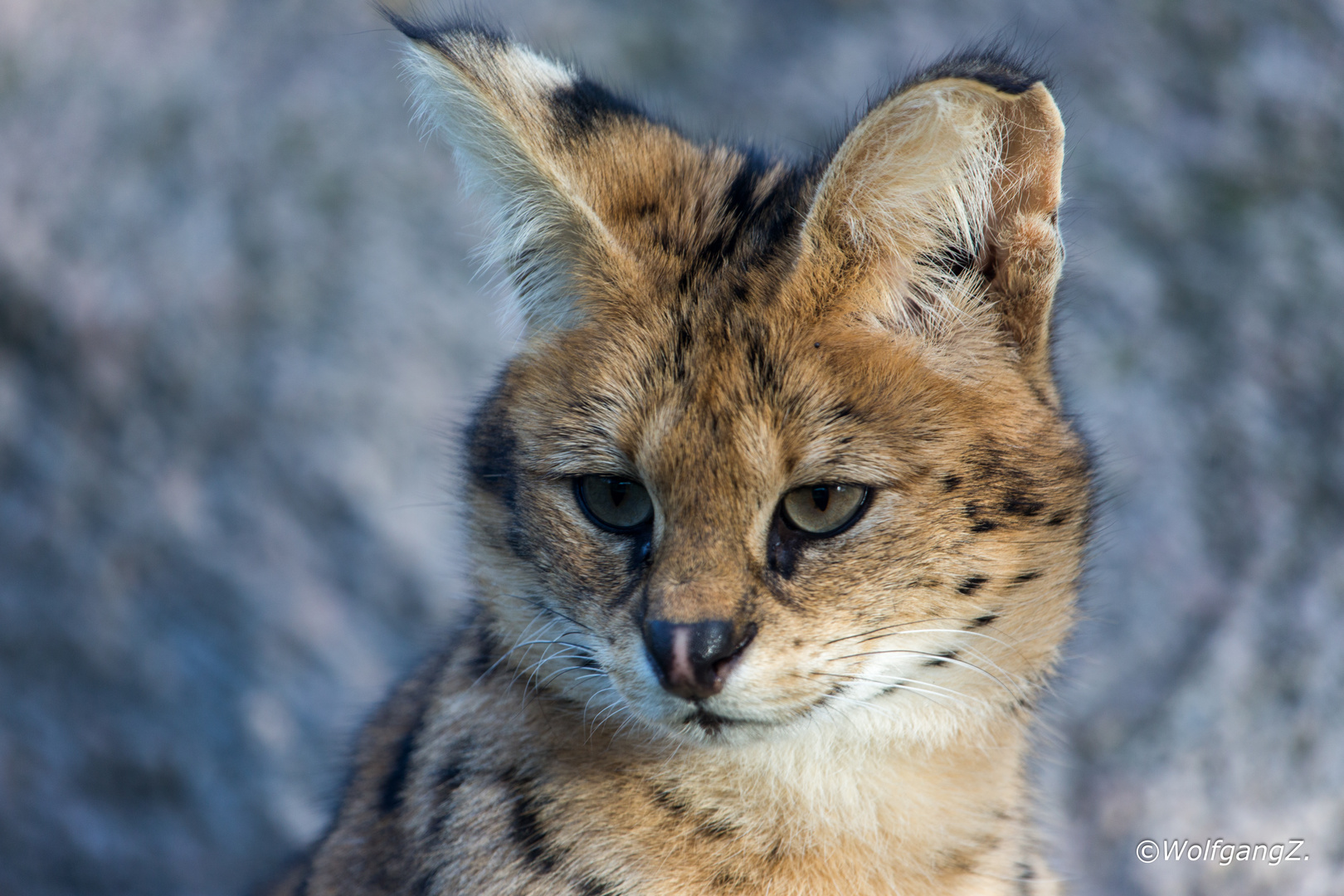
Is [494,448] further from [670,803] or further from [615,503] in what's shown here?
[670,803]

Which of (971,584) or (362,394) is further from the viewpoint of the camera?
(362,394)

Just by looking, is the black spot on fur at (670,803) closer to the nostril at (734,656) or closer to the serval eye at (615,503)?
the nostril at (734,656)

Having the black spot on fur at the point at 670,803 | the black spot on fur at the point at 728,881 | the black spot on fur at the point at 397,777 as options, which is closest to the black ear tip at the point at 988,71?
the black spot on fur at the point at 670,803

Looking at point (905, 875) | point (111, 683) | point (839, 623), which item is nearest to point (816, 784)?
point (905, 875)

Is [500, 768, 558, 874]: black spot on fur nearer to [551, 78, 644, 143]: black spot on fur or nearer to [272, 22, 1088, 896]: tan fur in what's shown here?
[272, 22, 1088, 896]: tan fur

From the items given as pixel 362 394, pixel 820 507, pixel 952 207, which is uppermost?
pixel 952 207
